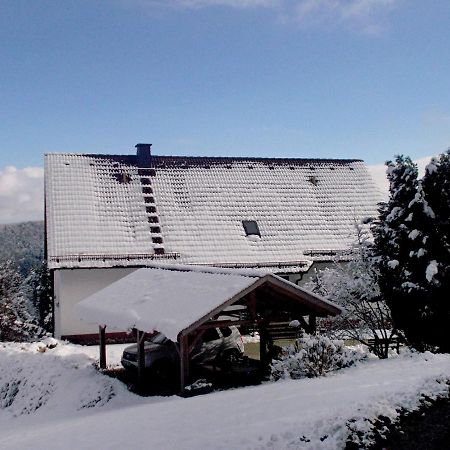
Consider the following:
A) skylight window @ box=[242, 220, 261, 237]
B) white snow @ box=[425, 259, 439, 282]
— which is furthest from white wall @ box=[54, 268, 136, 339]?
white snow @ box=[425, 259, 439, 282]

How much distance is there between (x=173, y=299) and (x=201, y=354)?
2352 millimetres

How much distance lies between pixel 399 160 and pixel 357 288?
13.6 ft

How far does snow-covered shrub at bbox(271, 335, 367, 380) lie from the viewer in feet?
45.5

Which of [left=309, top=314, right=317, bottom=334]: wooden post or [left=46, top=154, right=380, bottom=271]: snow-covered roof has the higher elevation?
[left=46, top=154, right=380, bottom=271]: snow-covered roof

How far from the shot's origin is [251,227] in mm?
28281

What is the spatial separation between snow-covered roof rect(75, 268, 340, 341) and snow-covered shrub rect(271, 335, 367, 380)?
1477 millimetres

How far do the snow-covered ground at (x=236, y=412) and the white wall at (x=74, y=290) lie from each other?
23.9 ft

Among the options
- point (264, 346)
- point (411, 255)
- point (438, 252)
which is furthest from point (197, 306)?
point (438, 252)

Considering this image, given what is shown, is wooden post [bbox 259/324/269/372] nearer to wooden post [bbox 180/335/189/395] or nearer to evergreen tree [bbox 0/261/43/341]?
wooden post [bbox 180/335/189/395]

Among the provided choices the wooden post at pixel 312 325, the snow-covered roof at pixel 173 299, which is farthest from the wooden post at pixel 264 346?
the snow-covered roof at pixel 173 299

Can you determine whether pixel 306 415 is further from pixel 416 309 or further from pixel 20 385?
pixel 20 385

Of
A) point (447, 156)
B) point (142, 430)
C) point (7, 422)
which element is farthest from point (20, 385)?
point (447, 156)

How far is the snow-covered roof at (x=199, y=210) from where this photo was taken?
25.9 metres

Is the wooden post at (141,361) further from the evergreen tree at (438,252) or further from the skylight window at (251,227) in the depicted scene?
the skylight window at (251,227)
